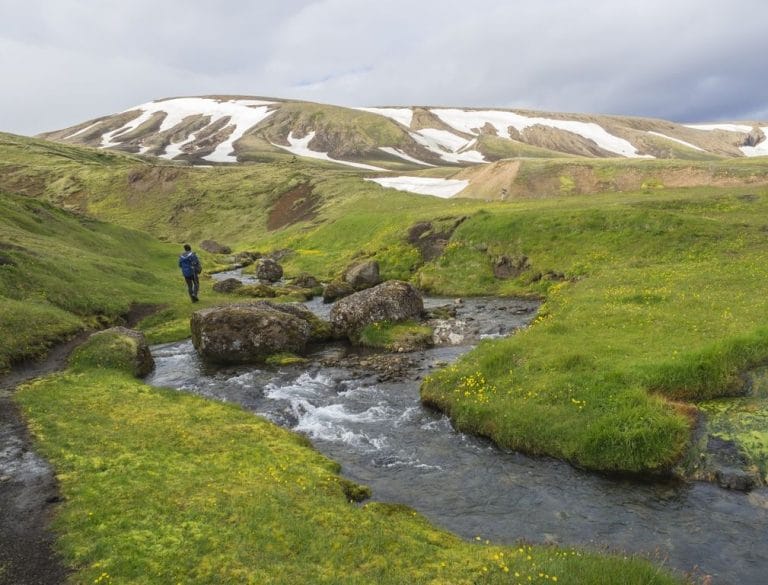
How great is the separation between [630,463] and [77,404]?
68.3 ft

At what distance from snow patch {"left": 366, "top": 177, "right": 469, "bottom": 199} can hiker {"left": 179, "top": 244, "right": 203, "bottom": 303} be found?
60.9 m

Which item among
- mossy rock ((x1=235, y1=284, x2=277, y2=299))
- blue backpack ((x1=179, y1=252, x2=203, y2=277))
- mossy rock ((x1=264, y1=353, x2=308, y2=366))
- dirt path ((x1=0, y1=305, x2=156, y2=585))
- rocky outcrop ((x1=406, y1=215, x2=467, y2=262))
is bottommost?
mossy rock ((x1=264, y1=353, x2=308, y2=366))

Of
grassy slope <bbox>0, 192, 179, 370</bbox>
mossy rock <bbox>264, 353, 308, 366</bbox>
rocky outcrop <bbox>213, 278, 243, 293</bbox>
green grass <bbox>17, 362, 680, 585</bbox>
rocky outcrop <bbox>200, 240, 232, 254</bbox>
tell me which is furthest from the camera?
rocky outcrop <bbox>200, 240, 232, 254</bbox>

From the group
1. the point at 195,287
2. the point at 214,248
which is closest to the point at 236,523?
the point at 195,287

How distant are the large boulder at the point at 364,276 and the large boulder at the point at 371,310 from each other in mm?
13909

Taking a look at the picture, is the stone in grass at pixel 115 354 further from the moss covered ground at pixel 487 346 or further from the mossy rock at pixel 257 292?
the mossy rock at pixel 257 292

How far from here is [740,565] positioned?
1292 centimetres

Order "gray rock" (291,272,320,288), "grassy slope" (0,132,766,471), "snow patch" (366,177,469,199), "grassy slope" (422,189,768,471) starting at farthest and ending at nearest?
"snow patch" (366,177,469,199) < "gray rock" (291,272,320,288) < "grassy slope" (0,132,766,471) < "grassy slope" (422,189,768,471)

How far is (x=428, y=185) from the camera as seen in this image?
113375 mm

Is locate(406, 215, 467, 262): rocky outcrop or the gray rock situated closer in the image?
the gray rock

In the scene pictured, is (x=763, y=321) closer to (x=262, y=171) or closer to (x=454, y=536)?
(x=454, y=536)

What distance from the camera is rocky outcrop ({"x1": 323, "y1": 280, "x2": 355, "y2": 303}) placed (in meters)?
48.7

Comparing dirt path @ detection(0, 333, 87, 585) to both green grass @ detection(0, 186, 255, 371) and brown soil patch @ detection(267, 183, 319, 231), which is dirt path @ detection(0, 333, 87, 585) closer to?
green grass @ detection(0, 186, 255, 371)

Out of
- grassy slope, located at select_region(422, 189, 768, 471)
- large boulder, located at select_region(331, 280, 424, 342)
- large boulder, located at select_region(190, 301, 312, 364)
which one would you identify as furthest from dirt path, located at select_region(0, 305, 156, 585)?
large boulder, located at select_region(331, 280, 424, 342)
